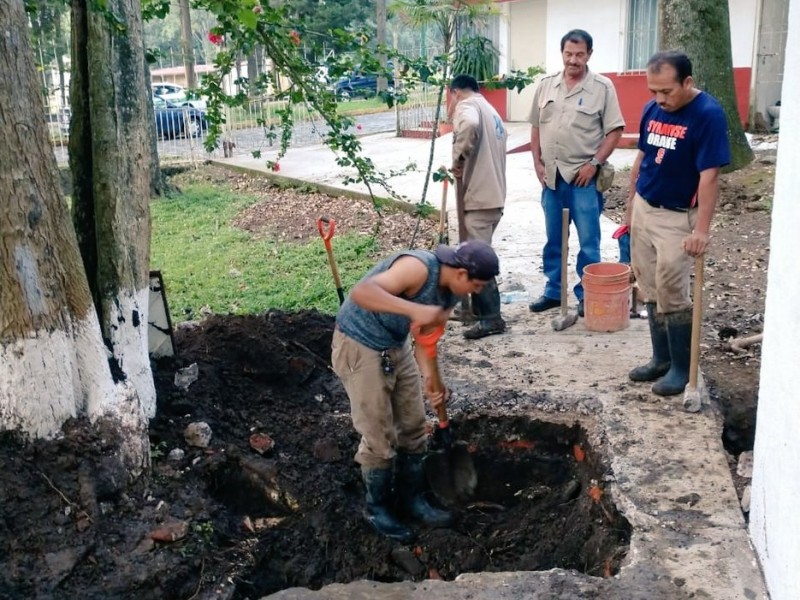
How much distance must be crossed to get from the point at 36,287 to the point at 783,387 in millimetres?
3111

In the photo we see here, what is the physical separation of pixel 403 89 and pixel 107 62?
8.16 ft

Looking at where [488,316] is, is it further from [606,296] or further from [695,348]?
[695,348]

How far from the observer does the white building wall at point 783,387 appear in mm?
2887

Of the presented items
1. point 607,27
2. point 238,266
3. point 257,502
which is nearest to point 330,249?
point 257,502

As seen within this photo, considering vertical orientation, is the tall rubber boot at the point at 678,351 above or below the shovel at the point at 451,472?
above

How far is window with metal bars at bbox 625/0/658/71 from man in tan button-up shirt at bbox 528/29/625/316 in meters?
10.5

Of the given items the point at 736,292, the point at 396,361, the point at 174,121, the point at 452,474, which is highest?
the point at 174,121

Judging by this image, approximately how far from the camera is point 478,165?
20.0 feet

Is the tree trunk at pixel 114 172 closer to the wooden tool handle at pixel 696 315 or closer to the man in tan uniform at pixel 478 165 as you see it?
the man in tan uniform at pixel 478 165

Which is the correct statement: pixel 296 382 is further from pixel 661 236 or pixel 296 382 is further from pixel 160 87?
pixel 160 87

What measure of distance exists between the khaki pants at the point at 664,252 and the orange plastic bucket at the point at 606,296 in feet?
2.55

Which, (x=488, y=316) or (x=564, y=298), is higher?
(x=564, y=298)

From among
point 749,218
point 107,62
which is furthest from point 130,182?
point 749,218

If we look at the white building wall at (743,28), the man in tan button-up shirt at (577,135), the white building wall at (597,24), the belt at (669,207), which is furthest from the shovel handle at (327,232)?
the white building wall at (597,24)
